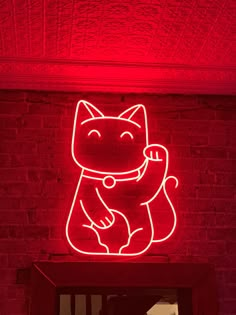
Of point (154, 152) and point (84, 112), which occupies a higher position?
point (84, 112)

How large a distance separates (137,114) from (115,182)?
1.96 ft

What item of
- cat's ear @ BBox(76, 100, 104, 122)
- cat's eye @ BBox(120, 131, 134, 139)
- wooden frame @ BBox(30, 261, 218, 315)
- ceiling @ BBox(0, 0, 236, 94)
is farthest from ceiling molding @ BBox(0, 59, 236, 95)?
wooden frame @ BBox(30, 261, 218, 315)

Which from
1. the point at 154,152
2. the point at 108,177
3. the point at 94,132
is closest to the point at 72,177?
the point at 108,177

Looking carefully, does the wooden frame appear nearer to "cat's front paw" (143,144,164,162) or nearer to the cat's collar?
the cat's collar

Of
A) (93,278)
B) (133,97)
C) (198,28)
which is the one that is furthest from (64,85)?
(93,278)

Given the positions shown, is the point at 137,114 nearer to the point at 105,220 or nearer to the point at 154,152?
the point at 154,152

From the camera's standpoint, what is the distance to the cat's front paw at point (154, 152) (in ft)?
13.9

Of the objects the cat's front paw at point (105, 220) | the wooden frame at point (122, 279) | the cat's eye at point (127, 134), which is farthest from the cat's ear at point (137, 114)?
the wooden frame at point (122, 279)

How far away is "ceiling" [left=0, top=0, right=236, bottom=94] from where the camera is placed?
11.6 feet

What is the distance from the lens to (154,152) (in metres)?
4.28

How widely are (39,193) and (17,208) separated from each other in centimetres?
19

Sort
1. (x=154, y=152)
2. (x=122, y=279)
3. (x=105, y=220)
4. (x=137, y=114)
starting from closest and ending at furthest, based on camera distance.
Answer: (x=122, y=279) < (x=105, y=220) < (x=154, y=152) < (x=137, y=114)

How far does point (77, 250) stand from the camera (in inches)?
155

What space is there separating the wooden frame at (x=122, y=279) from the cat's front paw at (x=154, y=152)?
0.81 m
